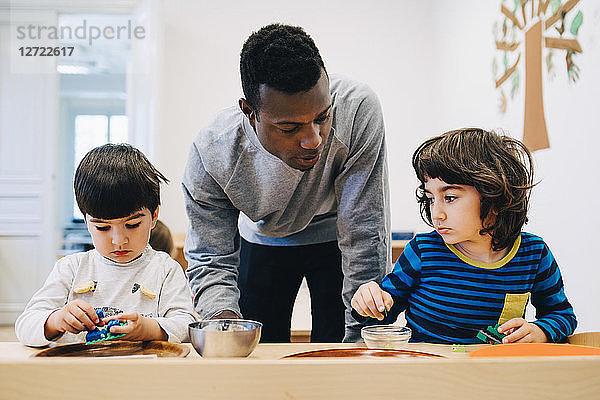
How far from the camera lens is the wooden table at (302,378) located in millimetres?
610

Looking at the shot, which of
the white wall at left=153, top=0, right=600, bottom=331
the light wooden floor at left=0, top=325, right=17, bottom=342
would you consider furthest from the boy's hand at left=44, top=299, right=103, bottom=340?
the white wall at left=153, top=0, right=600, bottom=331

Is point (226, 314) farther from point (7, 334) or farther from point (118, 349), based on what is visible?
point (7, 334)

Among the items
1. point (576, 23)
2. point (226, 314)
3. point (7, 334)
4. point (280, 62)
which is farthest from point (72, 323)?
point (7, 334)

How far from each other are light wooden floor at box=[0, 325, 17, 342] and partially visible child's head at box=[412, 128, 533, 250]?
3589 mm

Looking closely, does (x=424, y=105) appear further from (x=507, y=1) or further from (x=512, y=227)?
(x=512, y=227)

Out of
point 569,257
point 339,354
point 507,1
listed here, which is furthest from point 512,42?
point 339,354

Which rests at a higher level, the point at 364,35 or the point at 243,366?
the point at 364,35

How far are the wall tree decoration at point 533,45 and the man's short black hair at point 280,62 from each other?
5.63 ft

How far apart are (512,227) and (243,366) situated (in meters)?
0.81

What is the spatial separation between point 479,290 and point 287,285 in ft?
2.24

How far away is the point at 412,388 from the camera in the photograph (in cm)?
63

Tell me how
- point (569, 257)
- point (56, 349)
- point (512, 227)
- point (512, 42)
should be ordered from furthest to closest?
1. point (512, 42)
2. point (569, 257)
3. point (512, 227)
4. point (56, 349)

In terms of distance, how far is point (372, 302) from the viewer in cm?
115

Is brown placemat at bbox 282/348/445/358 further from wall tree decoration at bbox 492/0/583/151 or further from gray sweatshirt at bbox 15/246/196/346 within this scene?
wall tree decoration at bbox 492/0/583/151
